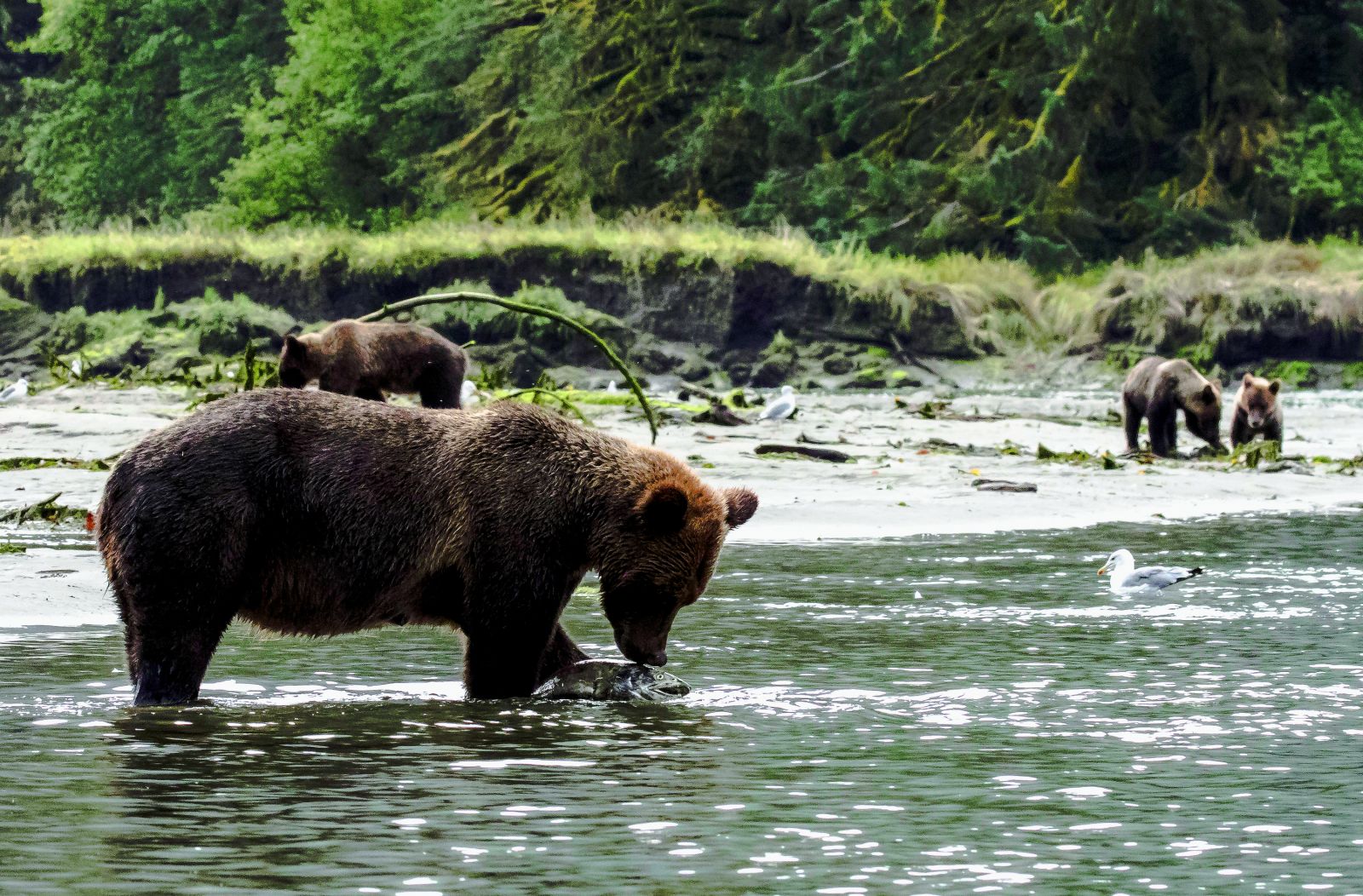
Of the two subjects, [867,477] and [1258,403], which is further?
[1258,403]

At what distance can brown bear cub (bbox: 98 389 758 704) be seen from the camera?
722 centimetres

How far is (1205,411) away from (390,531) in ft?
50.4

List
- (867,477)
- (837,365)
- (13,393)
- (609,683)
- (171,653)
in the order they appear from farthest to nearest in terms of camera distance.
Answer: (837,365) → (13,393) → (867,477) → (609,683) → (171,653)

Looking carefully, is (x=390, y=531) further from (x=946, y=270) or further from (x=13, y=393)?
(x=946, y=270)

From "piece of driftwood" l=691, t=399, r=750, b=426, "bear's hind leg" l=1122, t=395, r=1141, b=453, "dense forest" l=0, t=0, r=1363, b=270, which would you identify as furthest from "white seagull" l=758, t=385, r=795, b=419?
"dense forest" l=0, t=0, r=1363, b=270

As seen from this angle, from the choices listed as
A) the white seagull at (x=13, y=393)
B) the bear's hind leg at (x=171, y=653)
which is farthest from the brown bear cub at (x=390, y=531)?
the white seagull at (x=13, y=393)

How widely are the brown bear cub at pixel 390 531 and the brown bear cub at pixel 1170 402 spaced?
46.5 ft

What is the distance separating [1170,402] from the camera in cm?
2139

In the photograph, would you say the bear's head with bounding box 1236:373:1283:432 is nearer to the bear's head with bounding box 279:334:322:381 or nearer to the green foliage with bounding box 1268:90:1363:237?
the bear's head with bounding box 279:334:322:381

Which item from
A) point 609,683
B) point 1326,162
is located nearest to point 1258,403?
point 609,683

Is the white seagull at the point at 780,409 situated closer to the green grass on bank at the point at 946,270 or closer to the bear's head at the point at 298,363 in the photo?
the bear's head at the point at 298,363

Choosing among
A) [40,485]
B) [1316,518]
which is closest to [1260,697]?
[1316,518]

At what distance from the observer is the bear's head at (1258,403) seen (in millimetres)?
21453

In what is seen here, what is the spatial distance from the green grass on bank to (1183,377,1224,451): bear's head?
16.1 meters
